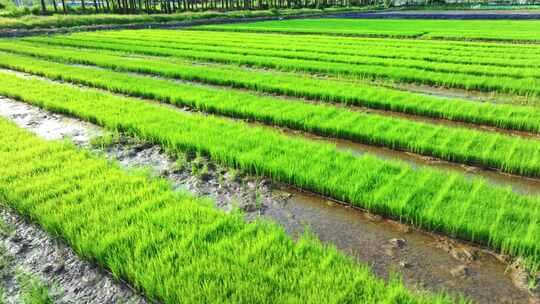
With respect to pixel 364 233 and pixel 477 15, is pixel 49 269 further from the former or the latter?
pixel 477 15

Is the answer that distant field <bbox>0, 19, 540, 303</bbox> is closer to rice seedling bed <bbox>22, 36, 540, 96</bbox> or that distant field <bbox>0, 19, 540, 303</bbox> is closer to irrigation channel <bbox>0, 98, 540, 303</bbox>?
rice seedling bed <bbox>22, 36, 540, 96</bbox>

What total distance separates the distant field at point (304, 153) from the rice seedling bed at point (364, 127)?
0.09ft

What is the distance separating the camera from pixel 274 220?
4008 mm

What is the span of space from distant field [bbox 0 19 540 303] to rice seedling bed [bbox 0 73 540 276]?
0.02m

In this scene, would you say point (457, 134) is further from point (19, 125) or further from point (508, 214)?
point (19, 125)

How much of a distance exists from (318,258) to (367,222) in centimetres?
101

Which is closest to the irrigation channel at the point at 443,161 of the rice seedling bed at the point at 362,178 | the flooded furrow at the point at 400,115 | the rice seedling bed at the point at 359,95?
the flooded furrow at the point at 400,115

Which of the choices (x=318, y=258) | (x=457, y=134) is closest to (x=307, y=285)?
(x=318, y=258)

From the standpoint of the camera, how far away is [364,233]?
3.75m

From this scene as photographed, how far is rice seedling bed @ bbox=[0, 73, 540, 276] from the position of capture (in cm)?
357

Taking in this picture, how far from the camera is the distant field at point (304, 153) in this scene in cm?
308

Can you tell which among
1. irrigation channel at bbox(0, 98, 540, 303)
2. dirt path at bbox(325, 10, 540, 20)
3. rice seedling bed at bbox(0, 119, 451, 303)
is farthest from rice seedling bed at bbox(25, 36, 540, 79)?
dirt path at bbox(325, 10, 540, 20)

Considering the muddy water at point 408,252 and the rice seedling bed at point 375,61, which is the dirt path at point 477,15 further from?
the muddy water at point 408,252

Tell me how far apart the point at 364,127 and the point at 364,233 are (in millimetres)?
3201
